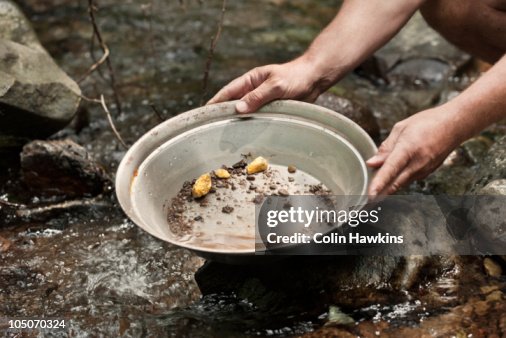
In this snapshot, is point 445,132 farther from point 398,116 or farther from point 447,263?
point 398,116

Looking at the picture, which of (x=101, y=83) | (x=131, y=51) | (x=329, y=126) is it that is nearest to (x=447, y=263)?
(x=329, y=126)

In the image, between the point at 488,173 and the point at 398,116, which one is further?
the point at 398,116

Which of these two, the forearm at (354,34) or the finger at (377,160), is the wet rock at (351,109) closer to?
the forearm at (354,34)

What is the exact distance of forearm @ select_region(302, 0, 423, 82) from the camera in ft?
9.98

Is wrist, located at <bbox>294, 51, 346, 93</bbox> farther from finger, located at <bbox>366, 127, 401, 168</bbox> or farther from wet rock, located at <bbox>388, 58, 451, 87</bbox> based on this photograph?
wet rock, located at <bbox>388, 58, 451, 87</bbox>

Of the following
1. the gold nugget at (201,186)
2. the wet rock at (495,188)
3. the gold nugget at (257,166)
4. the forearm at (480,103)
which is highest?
the forearm at (480,103)

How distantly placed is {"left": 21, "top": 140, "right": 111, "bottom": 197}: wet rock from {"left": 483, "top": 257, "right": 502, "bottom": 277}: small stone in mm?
2171

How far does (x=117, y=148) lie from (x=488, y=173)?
7.80ft

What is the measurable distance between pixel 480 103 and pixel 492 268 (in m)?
0.82

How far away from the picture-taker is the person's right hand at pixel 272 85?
2840mm

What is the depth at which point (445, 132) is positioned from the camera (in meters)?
2.38

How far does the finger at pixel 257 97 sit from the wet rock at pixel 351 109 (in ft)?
4.25

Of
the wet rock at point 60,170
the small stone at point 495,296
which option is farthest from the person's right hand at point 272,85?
the small stone at point 495,296

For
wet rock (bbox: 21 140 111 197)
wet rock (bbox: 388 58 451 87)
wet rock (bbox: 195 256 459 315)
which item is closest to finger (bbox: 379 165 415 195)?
wet rock (bbox: 195 256 459 315)
